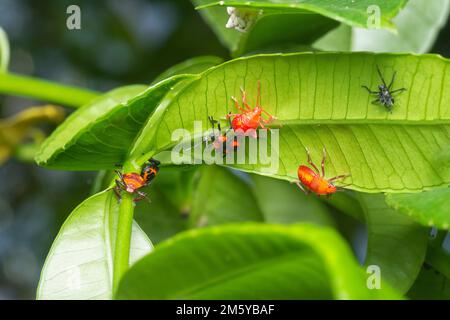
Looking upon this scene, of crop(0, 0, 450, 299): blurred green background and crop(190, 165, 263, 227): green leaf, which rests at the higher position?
crop(0, 0, 450, 299): blurred green background

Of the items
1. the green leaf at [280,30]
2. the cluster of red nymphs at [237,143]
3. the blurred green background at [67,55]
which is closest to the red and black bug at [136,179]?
the cluster of red nymphs at [237,143]

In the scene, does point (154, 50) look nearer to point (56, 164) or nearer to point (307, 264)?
point (56, 164)

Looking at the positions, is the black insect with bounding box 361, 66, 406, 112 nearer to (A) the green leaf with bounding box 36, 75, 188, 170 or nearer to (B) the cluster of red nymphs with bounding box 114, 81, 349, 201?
(B) the cluster of red nymphs with bounding box 114, 81, 349, 201

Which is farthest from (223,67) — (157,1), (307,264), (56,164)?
(157,1)

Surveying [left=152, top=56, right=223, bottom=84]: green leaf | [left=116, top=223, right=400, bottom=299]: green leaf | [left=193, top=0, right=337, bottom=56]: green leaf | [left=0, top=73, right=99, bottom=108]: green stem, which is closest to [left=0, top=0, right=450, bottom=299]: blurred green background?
[left=0, top=73, right=99, bottom=108]: green stem

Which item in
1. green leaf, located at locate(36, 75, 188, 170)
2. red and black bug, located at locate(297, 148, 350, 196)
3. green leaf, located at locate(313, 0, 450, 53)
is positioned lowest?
red and black bug, located at locate(297, 148, 350, 196)

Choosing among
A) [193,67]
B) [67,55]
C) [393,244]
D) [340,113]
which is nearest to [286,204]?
[193,67]

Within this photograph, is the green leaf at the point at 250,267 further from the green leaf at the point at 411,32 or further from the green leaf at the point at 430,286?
the green leaf at the point at 411,32
